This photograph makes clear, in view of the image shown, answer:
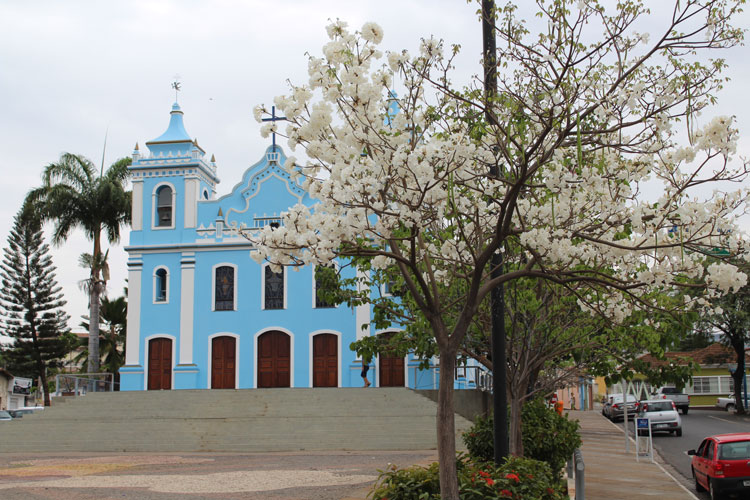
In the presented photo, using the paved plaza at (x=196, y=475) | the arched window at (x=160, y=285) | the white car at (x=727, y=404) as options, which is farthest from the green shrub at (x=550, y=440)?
the white car at (x=727, y=404)

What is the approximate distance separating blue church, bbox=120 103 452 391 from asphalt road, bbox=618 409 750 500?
26.1 ft

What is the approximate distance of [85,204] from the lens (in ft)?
110

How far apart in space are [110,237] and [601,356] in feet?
89.9

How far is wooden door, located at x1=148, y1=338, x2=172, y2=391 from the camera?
28594 millimetres

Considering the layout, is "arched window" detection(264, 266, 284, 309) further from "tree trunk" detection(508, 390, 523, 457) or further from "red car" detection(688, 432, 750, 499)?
"tree trunk" detection(508, 390, 523, 457)

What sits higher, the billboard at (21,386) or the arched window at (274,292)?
the arched window at (274,292)

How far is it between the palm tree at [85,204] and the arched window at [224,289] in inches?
273

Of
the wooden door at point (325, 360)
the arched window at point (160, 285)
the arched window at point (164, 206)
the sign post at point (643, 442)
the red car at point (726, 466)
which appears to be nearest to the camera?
the red car at point (726, 466)

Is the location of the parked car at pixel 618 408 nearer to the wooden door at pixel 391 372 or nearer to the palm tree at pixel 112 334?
the wooden door at pixel 391 372

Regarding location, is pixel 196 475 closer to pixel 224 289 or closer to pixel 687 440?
pixel 224 289

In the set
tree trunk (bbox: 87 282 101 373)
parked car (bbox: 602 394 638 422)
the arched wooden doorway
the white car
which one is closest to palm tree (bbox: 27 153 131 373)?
tree trunk (bbox: 87 282 101 373)

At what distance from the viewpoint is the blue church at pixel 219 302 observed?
92.5 ft

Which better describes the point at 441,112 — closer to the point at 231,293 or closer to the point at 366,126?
the point at 366,126

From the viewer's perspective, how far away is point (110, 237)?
1342 inches
